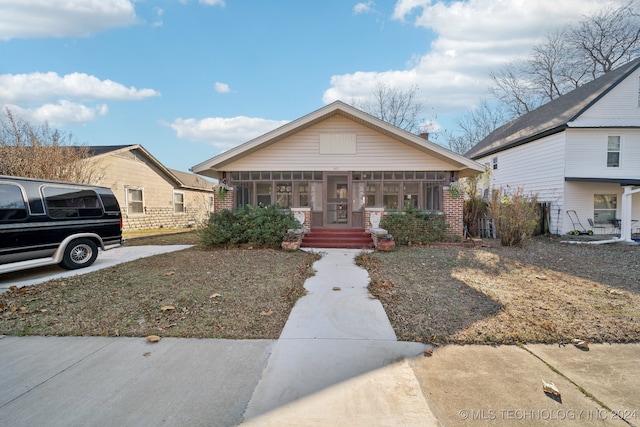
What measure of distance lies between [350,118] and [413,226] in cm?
478

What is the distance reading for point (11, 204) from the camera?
6.07 m

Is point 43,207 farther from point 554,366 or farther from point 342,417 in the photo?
Answer: point 554,366

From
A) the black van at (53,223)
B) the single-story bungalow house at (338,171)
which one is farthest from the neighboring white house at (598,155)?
the black van at (53,223)

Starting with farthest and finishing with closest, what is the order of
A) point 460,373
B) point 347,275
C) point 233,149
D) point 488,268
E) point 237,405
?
1. point 233,149
2. point 488,268
3. point 347,275
4. point 460,373
5. point 237,405

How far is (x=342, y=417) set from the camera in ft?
7.12

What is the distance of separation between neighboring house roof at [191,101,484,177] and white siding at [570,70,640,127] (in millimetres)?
6978

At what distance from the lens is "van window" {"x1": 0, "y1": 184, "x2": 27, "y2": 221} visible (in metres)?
5.95

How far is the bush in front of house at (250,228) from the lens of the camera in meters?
9.38

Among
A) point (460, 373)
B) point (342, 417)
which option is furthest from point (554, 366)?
point (342, 417)

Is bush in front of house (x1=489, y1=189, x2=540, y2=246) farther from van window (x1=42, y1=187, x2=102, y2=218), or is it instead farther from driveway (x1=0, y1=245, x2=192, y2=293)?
van window (x1=42, y1=187, x2=102, y2=218)

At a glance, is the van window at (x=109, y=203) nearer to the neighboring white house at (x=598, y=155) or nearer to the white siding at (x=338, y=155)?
the white siding at (x=338, y=155)

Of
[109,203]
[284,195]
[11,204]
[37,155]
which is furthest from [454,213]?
[37,155]

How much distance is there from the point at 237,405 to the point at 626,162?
59.1 ft

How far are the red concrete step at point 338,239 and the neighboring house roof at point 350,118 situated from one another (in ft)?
12.4
